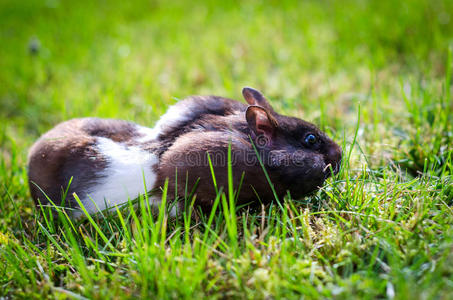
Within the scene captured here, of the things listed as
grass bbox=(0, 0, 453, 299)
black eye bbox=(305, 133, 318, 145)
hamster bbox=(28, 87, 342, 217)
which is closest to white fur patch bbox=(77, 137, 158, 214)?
hamster bbox=(28, 87, 342, 217)

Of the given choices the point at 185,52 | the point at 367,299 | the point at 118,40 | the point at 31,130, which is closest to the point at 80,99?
the point at 31,130

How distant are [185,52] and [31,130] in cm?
223

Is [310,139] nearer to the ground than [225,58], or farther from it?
nearer to the ground

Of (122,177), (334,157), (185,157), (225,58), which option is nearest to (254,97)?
(334,157)

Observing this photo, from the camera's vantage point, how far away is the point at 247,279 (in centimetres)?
192

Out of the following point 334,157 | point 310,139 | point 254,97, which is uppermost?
point 254,97

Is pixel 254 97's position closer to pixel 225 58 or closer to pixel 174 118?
pixel 174 118

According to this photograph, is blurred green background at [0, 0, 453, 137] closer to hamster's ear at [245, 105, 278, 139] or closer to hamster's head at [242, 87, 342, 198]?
hamster's head at [242, 87, 342, 198]

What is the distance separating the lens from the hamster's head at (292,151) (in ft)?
7.91

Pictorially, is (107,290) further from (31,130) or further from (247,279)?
(31,130)

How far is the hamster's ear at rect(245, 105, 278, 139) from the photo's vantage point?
2.46 metres

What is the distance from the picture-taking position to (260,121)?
8.14 feet

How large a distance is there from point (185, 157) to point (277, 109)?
163cm

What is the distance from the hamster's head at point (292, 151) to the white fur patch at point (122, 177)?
0.69 metres
